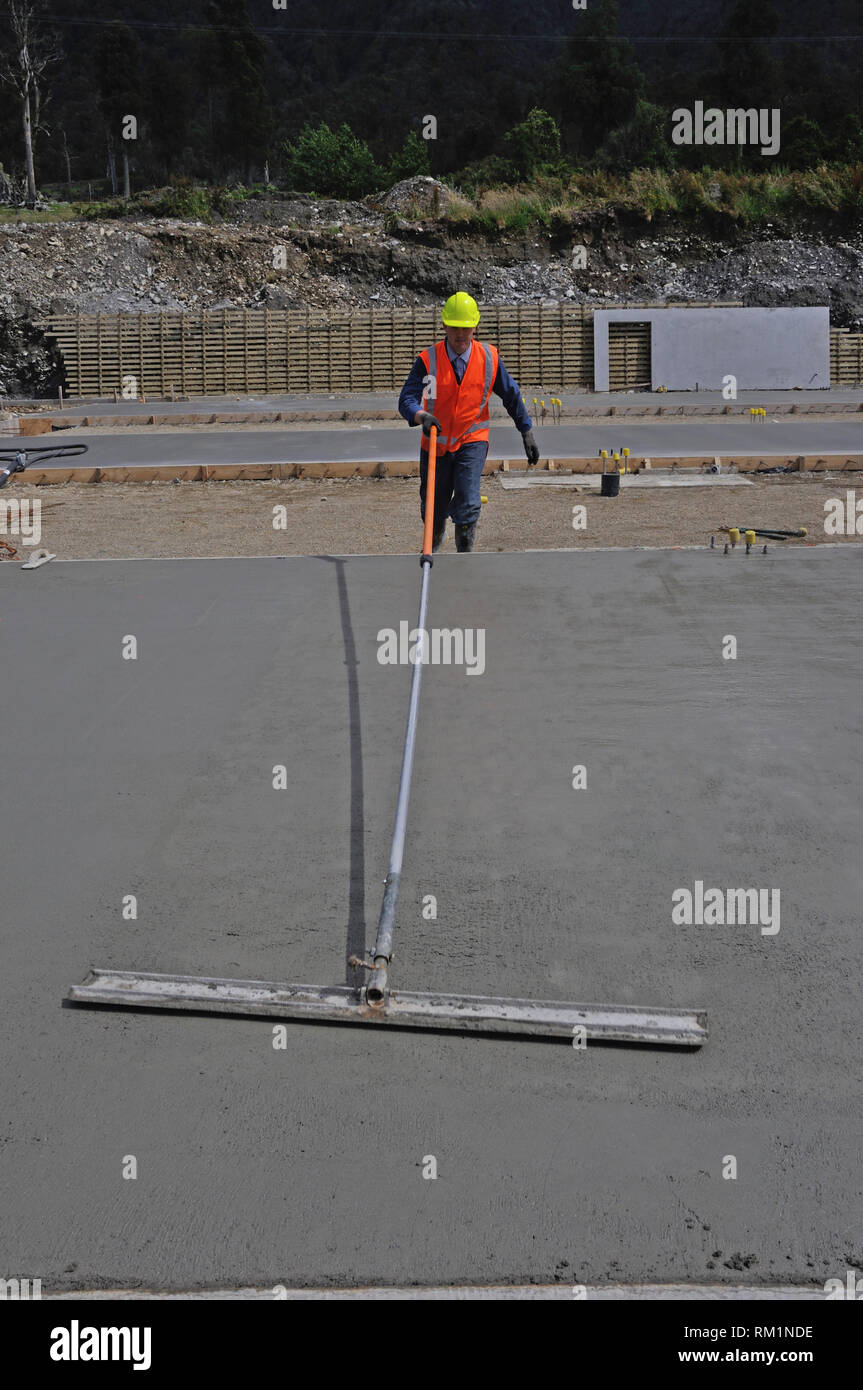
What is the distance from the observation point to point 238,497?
1183 cm

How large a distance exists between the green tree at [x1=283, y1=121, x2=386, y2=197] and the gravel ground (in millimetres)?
42827

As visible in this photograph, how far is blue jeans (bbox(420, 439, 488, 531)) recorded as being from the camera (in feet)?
24.1

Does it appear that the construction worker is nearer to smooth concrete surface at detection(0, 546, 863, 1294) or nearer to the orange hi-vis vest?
the orange hi-vis vest

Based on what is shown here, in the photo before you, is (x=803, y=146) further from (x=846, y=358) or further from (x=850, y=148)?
(x=846, y=358)

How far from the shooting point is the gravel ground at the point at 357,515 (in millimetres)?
8875

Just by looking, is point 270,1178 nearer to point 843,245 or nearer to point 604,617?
point 604,617

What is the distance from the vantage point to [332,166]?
52438 mm

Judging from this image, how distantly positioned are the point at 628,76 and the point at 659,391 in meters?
38.9

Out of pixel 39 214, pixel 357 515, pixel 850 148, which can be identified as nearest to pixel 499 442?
pixel 357 515

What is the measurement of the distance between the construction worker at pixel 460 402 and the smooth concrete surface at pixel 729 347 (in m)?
21.3

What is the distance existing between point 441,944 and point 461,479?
476 cm

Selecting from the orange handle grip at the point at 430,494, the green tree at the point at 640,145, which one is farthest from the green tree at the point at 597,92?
the orange handle grip at the point at 430,494

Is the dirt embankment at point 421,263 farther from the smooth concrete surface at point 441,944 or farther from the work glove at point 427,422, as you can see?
the smooth concrete surface at point 441,944

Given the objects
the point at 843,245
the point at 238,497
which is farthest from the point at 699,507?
the point at 843,245
